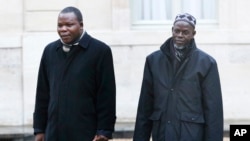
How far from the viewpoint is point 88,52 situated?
246 inches

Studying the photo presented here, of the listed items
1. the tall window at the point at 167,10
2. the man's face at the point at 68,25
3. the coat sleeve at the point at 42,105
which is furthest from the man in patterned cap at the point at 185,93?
the tall window at the point at 167,10

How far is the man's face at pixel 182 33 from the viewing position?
599 cm

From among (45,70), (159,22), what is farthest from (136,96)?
(45,70)

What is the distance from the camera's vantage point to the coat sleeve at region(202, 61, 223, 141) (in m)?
5.93

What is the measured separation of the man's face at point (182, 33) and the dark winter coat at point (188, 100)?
0.08m

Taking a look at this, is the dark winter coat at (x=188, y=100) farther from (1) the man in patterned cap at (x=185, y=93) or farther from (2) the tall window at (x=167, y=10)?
(2) the tall window at (x=167, y=10)

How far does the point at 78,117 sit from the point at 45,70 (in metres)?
0.56

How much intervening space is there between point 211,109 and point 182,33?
645 mm

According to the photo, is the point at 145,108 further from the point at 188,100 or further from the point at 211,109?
the point at 211,109

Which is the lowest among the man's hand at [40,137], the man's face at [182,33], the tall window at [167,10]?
the man's hand at [40,137]

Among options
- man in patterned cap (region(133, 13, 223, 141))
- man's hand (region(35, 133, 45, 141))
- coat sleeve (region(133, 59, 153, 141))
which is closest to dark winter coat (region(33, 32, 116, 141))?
man's hand (region(35, 133, 45, 141))

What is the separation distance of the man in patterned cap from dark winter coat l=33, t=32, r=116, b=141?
0.40 m

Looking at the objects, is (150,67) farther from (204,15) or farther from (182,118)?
(204,15)

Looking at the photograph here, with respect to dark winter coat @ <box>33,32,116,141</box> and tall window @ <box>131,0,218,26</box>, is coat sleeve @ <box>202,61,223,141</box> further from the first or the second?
tall window @ <box>131,0,218,26</box>
